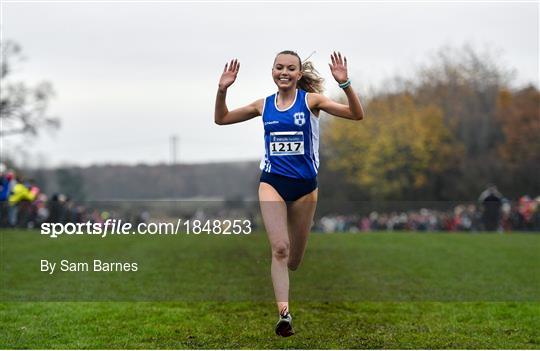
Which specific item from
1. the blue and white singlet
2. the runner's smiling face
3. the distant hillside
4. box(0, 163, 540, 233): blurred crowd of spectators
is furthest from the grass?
the distant hillside

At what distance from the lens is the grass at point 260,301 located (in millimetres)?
9656

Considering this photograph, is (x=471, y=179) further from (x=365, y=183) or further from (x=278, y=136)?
(x=278, y=136)

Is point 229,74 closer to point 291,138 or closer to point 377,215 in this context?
point 291,138

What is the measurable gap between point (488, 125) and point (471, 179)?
8319mm

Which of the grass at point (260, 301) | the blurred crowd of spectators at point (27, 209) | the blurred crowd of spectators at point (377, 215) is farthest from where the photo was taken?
the blurred crowd of spectators at point (377, 215)

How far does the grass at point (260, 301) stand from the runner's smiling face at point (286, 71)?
2732 millimetres

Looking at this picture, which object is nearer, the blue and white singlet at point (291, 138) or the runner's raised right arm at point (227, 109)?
the blue and white singlet at point (291, 138)

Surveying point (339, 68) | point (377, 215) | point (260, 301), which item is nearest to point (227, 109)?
point (339, 68)

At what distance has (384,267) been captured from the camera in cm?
1830

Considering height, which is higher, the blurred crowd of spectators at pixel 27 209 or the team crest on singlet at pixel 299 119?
the team crest on singlet at pixel 299 119

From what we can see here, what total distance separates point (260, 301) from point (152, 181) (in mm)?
46706

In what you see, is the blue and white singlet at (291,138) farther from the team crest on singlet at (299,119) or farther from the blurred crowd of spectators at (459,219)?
the blurred crowd of spectators at (459,219)

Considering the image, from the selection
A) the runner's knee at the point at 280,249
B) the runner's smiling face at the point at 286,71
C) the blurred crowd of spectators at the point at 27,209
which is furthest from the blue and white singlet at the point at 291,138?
the blurred crowd of spectators at the point at 27,209

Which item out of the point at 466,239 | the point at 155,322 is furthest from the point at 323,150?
the point at 155,322
